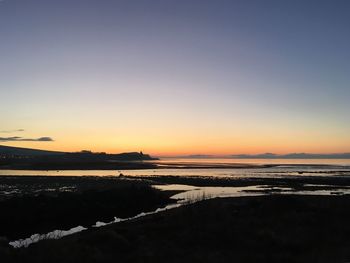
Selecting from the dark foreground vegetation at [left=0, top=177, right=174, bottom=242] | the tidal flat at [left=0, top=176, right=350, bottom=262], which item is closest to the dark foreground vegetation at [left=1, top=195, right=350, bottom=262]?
the tidal flat at [left=0, top=176, right=350, bottom=262]

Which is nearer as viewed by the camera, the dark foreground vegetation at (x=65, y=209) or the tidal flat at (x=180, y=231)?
the tidal flat at (x=180, y=231)

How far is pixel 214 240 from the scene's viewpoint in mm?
20625

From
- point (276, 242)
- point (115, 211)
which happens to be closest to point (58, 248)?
point (276, 242)

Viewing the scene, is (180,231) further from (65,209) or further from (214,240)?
(65,209)

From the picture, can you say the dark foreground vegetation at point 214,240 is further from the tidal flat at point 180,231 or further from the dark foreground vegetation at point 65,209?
the dark foreground vegetation at point 65,209

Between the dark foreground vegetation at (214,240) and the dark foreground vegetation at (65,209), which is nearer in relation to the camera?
the dark foreground vegetation at (214,240)

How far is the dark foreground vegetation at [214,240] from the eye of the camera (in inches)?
656

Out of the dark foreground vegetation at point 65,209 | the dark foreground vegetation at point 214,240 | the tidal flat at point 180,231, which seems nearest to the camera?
the dark foreground vegetation at point 214,240

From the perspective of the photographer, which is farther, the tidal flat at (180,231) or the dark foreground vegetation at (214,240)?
the tidal flat at (180,231)

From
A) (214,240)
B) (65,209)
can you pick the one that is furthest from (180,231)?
(65,209)

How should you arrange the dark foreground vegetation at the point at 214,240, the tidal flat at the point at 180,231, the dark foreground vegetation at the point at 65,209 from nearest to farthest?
the dark foreground vegetation at the point at 214,240
the tidal flat at the point at 180,231
the dark foreground vegetation at the point at 65,209

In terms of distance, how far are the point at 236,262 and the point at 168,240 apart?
16.2ft

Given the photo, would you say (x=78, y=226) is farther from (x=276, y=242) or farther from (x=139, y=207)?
(x=276, y=242)

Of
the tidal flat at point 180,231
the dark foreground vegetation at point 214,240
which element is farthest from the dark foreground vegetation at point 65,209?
the dark foreground vegetation at point 214,240
